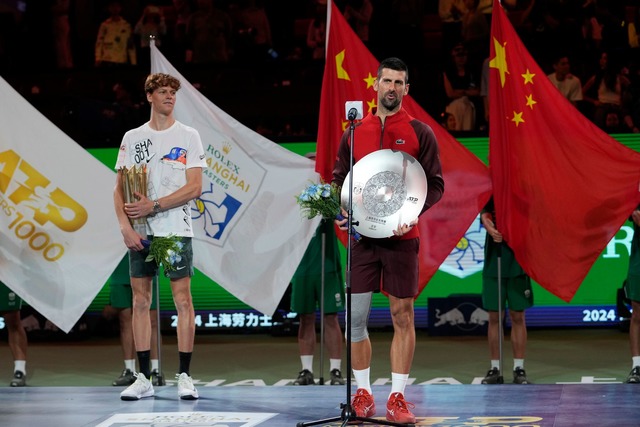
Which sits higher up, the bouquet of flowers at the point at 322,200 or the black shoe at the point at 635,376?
the bouquet of flowers at the point at 322,200

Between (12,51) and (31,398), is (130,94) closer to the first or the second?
(12,51)

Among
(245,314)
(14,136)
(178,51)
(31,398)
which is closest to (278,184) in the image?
(14,136)

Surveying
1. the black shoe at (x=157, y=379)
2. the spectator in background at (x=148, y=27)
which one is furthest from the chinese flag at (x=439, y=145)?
the spectator in background at (x=148, y=27)

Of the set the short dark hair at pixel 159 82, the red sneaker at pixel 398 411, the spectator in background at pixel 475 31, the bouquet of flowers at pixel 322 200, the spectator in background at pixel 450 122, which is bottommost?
the red sneaker at pixel 398 411

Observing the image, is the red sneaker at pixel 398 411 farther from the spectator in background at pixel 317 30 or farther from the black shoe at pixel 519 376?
the spectator in background at pixel 317 30

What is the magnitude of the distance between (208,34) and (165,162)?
8075 mm

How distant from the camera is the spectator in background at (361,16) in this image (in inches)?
551

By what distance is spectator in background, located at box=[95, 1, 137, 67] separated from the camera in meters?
14.4

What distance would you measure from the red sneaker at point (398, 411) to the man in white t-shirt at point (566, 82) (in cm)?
755

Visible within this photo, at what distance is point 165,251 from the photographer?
636 centimetres

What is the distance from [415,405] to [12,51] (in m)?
11.3

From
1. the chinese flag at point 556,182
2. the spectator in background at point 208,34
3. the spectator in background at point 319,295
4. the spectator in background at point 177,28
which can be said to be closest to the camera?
the chinese flag at point 556,182

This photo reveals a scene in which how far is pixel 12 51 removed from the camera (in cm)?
1548

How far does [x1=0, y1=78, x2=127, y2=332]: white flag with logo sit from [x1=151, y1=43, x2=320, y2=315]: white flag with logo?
2.40 feet
